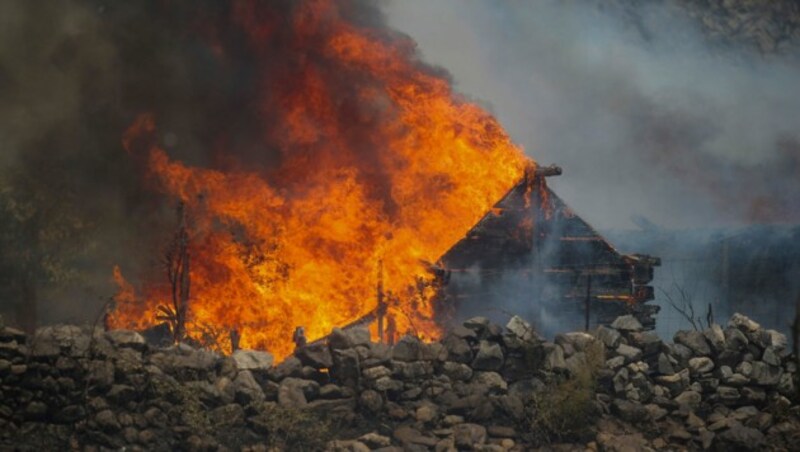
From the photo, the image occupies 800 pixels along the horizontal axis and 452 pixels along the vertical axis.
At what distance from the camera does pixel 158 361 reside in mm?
10781

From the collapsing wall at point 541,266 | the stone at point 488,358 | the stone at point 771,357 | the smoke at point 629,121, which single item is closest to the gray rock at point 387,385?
the stone at point 488,358

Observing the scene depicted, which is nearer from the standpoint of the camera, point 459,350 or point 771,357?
point 459,350

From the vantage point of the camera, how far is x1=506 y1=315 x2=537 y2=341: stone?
1209 centimetres

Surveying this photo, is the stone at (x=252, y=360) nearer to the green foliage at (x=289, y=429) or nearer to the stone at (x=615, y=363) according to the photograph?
the green foliage at (x=289, y=429)

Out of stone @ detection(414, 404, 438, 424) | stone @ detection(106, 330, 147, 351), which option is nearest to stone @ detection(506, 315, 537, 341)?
stone @ detection(414, 404, 438, 424)

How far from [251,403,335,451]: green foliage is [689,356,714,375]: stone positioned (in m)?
5.68

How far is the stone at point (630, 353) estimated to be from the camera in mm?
12156

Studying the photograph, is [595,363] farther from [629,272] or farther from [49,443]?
[49,443]

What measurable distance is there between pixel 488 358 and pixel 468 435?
4.21 ft

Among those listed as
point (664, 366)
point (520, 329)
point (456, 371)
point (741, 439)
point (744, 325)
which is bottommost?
point (741, 439)

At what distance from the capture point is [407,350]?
1167 centimetres

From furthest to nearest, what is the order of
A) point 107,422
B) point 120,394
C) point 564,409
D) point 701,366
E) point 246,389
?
point 701,366, point 564,409, point 246,389, point 120,394, point 107,422

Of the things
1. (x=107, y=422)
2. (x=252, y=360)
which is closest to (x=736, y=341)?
(x=252, y=360)

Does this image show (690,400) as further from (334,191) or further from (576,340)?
(334,191)
